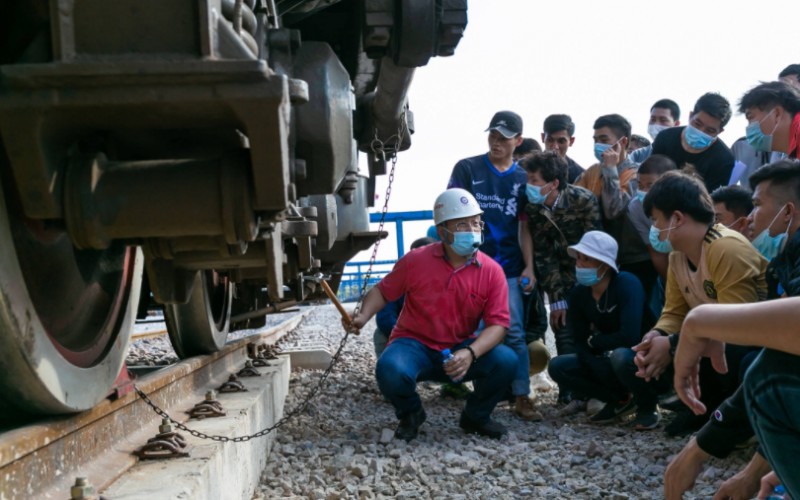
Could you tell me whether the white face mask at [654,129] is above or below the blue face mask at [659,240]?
above

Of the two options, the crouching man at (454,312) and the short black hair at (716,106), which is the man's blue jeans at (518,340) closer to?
the crouching man at (454,312)

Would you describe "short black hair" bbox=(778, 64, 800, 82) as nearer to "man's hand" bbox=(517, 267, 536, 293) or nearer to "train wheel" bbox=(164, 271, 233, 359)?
"man's hand" bbox=(517, 267, 536, 293)

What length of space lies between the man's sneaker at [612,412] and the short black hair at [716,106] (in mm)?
1848

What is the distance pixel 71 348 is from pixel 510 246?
3746mm

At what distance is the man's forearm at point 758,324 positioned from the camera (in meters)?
1.84

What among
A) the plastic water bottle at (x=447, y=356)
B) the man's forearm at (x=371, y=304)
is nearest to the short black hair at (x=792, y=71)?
the plastic water bottle at (x=447, y=356)

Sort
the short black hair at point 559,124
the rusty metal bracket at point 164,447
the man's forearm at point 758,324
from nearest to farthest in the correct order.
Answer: the man's forearm at point 758,324, the rusty metal bracket at point 164,447, the short black hair at point 559,124

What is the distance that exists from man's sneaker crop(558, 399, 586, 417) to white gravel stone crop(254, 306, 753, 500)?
0.16 ft

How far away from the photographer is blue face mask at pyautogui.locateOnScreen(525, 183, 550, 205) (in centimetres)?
567

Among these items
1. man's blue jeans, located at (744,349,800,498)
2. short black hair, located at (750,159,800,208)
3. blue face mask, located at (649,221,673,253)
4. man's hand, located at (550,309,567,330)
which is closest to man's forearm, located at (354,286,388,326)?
man's hand, located at (550,309,567,330)

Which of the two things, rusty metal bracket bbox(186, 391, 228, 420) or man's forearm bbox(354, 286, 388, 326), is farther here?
man's forearm bbox(354, 286, 388, 326)

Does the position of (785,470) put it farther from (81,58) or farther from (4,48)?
(4,48)

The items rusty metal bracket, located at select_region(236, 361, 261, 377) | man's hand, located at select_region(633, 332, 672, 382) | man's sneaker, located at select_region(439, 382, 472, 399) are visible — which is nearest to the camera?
man's hand, located at select_region(633, 332, 672, 382)

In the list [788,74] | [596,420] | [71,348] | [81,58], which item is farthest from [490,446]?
[81,58]
